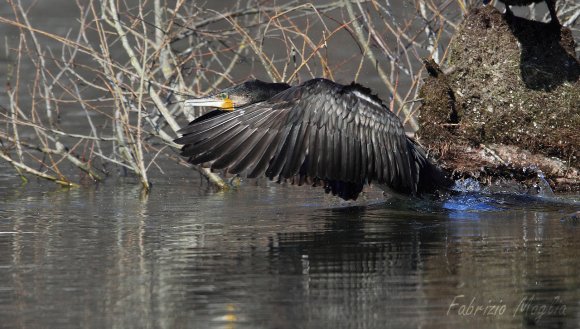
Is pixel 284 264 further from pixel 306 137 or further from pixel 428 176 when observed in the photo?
pixel 428 176

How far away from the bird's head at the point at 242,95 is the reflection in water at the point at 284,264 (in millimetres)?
722

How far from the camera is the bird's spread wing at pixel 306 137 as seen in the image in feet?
21.7

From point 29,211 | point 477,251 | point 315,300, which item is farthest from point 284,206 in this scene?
point 315,300

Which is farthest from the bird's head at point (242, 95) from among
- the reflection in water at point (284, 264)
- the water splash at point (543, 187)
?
the water splash at point (543, 187)

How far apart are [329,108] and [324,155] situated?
281 mm

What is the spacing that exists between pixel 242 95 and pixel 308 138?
831 mm

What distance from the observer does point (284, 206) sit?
25.6 ft

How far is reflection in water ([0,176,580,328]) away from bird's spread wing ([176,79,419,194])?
1.19ft

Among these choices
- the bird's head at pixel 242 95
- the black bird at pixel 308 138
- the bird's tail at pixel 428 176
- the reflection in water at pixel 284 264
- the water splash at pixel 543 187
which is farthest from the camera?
the water splash at pixel 543 187

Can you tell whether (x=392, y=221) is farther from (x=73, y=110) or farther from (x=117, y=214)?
(x=73, y=110)

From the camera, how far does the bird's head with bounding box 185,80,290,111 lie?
729 centimetres

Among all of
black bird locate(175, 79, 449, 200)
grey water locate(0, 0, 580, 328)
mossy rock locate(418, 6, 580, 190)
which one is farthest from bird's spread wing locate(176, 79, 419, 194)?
mossy rock locate(418, 6, 580, 190)
